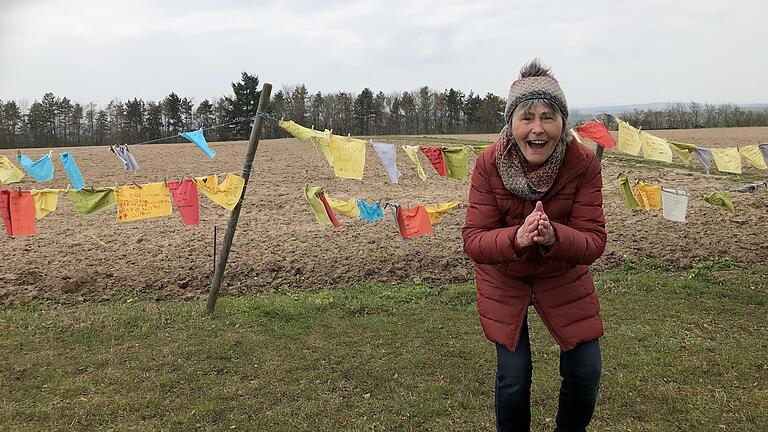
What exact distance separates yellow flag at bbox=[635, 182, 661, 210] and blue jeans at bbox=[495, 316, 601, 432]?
5.40m

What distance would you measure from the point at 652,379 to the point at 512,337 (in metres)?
2.68

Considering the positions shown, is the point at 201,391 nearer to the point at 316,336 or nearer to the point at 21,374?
the point at 316,336

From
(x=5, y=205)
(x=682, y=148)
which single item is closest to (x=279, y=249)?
(x=5, y=205)

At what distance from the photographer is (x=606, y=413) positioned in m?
4.12

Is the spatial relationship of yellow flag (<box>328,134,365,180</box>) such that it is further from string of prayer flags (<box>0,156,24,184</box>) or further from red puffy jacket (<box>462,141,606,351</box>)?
string of prayer flags (<box>0,156,24,184</box>)

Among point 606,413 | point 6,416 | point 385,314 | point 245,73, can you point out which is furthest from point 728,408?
point 245,73

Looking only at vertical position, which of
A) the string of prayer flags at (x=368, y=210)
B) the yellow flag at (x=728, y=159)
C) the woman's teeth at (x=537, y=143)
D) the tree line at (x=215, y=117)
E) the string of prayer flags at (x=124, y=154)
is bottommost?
the string of prayer flags at (x=368, y=210)

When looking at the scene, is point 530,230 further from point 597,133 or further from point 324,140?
point 597,133

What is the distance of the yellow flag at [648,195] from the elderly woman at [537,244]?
17.3 ft

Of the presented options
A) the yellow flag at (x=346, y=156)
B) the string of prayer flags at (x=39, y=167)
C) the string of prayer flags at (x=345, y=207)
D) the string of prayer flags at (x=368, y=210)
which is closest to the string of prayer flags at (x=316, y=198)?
the string of prayer flags at (x=345, y=207)

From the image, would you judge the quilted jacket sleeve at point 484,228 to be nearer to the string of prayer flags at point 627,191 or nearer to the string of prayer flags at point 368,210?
the string of prayer flags at point 368,210

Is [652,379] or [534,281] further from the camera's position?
[652,379]

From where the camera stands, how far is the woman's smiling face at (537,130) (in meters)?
2.73

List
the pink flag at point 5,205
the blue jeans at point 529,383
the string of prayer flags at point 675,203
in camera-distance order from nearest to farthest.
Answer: the blue jeans at point 529,383
the pink flag at point 5,205
the string of prayer flags at point 675,203
